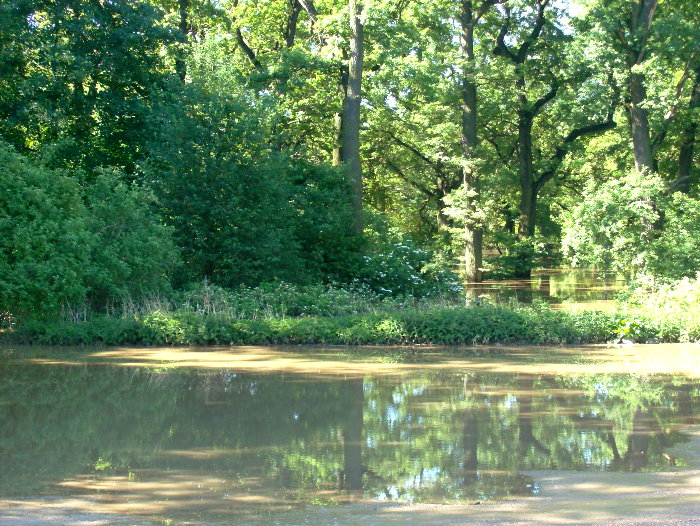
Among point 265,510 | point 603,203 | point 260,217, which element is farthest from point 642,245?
point 265,510

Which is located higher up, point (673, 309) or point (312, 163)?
point (312, 163)

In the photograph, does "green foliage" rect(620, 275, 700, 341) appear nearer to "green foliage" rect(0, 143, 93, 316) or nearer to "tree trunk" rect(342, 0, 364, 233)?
"tree trunk" rect(342, 0, 364, 233)

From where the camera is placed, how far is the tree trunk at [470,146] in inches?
1369

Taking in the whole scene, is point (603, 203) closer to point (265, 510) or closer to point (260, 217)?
point (260, 217)

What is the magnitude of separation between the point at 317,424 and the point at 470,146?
27.3m

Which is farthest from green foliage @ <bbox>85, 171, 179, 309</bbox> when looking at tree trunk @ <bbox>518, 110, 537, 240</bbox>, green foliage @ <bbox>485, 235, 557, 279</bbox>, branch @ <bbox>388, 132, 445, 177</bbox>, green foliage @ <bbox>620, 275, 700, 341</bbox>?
tree trunk @ <bbox>518, 110, 537, 240</bbox>

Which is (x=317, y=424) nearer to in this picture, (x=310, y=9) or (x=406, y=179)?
(x=310, y=9)

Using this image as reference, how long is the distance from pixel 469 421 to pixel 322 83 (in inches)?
922

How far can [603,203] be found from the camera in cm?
2583

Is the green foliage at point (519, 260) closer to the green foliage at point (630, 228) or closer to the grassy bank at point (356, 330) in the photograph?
the green foliage at point (630, 228)

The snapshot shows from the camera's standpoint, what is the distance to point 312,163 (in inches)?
1116

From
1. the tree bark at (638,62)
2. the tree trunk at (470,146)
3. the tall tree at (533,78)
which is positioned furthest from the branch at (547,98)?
the tree bark at (638,62)

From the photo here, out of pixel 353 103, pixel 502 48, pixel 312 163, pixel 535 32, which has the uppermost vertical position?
pixel 535 32

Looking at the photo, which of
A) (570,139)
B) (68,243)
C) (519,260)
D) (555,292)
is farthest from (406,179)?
(68,243)
